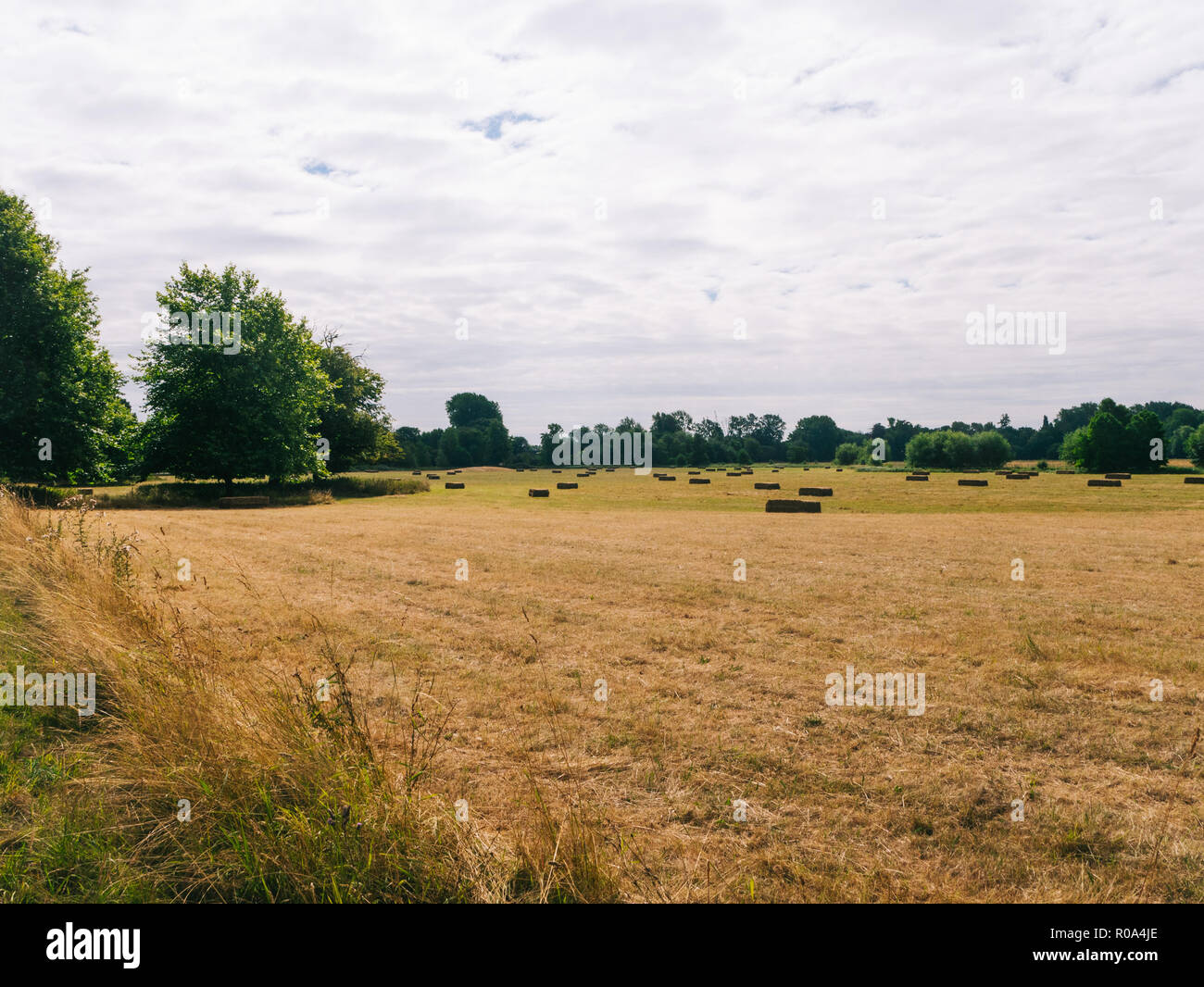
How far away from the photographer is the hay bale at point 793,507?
35.4 metres

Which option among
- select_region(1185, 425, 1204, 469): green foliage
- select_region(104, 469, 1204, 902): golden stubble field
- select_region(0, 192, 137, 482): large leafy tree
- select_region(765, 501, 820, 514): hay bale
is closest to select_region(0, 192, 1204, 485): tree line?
select_region(0, 192, 137, 482): large leafy tree

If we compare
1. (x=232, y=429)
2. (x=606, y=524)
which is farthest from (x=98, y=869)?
(x=232, y=429)

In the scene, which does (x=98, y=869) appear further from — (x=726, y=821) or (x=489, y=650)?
(x=489, y=650)

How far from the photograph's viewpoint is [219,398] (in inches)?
1542

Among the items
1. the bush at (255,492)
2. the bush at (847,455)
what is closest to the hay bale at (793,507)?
the bush at (255,492)

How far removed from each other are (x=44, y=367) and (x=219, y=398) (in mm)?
9837

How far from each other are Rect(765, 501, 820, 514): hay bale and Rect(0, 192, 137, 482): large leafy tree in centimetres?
3367

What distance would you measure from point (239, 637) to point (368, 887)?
7.40 metres

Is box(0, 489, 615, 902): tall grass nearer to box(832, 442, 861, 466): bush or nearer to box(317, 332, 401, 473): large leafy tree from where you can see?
box(317, 332, 401, 473): large leafy tree

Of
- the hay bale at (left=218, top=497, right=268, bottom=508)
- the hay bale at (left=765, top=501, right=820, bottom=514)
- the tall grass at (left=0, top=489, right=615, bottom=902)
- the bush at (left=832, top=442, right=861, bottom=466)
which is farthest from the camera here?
the bush at (left=832, top=442, right=861, bottom=466)

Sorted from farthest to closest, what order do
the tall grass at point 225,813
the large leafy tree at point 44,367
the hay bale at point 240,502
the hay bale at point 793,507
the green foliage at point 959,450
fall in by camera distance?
the green foliage at point 959,450, the hay bale at point 240,502, the hay bale at point 793,507, the large leafy tree at point 44,367, the tall grass at point 225,813

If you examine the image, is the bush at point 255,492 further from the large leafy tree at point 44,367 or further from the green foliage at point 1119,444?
the green foliage at point 1119,444

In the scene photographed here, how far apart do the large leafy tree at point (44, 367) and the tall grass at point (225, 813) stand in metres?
30.2

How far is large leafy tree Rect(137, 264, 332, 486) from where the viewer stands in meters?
38.9
